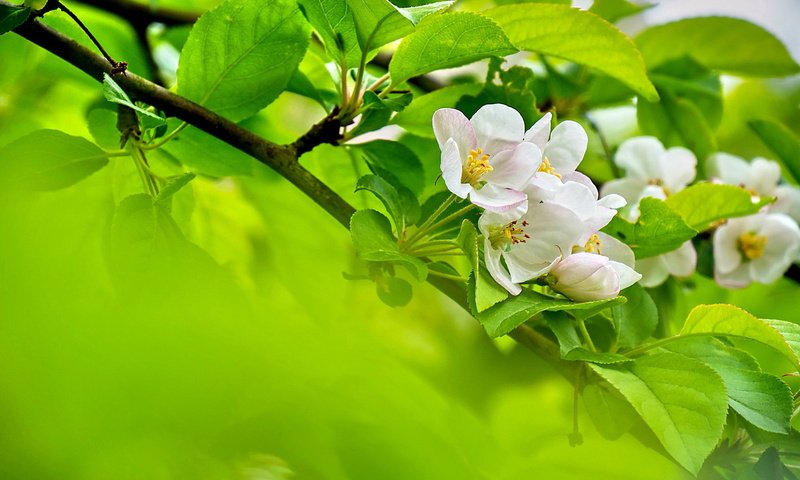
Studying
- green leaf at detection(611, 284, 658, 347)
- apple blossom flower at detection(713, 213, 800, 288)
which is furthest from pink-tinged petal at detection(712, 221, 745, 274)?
green leaf at detection(611, 284, 658, 347)

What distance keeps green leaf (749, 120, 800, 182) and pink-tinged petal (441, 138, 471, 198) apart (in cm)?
58

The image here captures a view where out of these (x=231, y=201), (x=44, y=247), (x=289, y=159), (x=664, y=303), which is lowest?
(x=664, y=303)

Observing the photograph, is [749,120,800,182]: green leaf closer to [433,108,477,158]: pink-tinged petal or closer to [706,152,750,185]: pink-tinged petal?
[706,152,750,185]: pink-tinged petal

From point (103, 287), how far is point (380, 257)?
0.86 ft

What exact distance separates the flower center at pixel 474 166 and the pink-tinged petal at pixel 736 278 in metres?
0.46

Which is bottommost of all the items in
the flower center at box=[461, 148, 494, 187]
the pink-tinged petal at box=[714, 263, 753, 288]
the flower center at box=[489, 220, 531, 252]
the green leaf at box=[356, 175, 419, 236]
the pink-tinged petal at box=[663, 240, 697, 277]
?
the pink-tinged petal at box=[714, 263, 753, 288]

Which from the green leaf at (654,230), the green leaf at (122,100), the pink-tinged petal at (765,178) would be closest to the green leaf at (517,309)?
the green leaf at (654,230)

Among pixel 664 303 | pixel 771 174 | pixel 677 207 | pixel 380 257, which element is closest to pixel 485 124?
pixel 380 257

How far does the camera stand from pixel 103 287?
185 millimetres

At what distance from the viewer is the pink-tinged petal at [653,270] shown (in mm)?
699

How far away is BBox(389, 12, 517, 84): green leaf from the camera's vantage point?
0.47 meters

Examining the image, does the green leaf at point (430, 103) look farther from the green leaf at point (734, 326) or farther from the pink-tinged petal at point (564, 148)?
the green leaf at point (734, 326)

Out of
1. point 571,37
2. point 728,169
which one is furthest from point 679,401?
point 728,169

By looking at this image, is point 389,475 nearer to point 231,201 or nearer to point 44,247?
point 44,247
